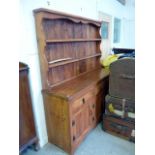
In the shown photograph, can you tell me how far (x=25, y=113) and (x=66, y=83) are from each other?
0.67m

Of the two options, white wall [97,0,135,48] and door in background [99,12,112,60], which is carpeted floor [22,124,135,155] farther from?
white wall [97,0,135,48]

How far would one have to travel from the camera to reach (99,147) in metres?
2.02

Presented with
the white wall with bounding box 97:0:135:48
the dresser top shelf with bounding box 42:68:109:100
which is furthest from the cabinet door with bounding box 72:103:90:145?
the white wall with bounding box 97:0:135:48

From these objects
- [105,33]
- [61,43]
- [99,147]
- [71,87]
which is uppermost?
[105,33]

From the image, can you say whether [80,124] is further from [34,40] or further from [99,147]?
[34,40]

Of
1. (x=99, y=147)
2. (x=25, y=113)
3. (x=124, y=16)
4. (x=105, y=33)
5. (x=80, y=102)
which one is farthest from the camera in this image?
(x=124, y=16)

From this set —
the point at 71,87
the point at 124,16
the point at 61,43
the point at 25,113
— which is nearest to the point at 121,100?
the point at 71,87

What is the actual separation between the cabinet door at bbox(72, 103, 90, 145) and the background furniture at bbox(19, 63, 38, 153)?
0.51 meters

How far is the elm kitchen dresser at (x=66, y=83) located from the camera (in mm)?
1741

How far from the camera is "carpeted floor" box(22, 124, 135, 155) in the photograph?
1933mm

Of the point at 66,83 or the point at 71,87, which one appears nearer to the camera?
the point at 71,87

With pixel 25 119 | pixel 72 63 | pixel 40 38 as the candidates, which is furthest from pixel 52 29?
pixel 25 119

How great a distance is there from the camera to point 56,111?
5.99 feet
